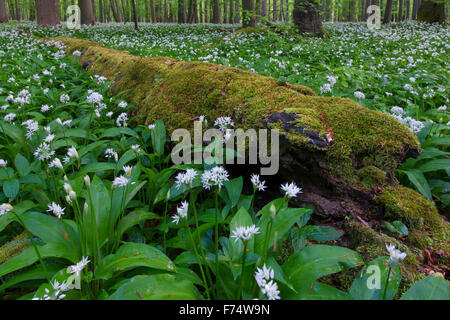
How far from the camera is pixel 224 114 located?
253 centimetres

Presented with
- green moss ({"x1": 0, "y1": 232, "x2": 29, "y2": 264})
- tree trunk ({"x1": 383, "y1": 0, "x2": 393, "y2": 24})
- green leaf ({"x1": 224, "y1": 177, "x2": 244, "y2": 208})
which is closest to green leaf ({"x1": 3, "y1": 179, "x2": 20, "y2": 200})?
green moss ({"x1": 0, "y1": 232, "x2": 29, "y2": 264})

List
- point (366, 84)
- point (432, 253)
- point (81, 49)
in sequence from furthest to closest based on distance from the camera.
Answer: point (81, 49)
point (366, 84)
point (432, 253)

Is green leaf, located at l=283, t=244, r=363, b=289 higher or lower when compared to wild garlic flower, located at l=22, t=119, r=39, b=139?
lower

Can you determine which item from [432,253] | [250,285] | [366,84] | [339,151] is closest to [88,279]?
[250,285]

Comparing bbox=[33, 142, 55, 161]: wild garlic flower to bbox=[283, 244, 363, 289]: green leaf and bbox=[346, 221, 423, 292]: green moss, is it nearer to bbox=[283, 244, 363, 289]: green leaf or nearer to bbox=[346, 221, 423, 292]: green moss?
bbox=[283, 244, 363, 289]: green leaf

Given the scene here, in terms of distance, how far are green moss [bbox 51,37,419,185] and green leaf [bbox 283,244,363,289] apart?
606mm

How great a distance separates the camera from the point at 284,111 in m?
2.14

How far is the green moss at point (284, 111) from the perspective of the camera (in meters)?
1.92

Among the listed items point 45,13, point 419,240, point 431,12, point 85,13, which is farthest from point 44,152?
point 85,13

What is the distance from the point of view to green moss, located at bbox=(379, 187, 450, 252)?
5.52 ft

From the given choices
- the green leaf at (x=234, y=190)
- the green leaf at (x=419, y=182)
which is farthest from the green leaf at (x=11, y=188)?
the green leaf at (x=419, y=182)

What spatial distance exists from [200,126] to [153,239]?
105 centimetres

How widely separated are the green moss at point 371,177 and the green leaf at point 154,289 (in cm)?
131
